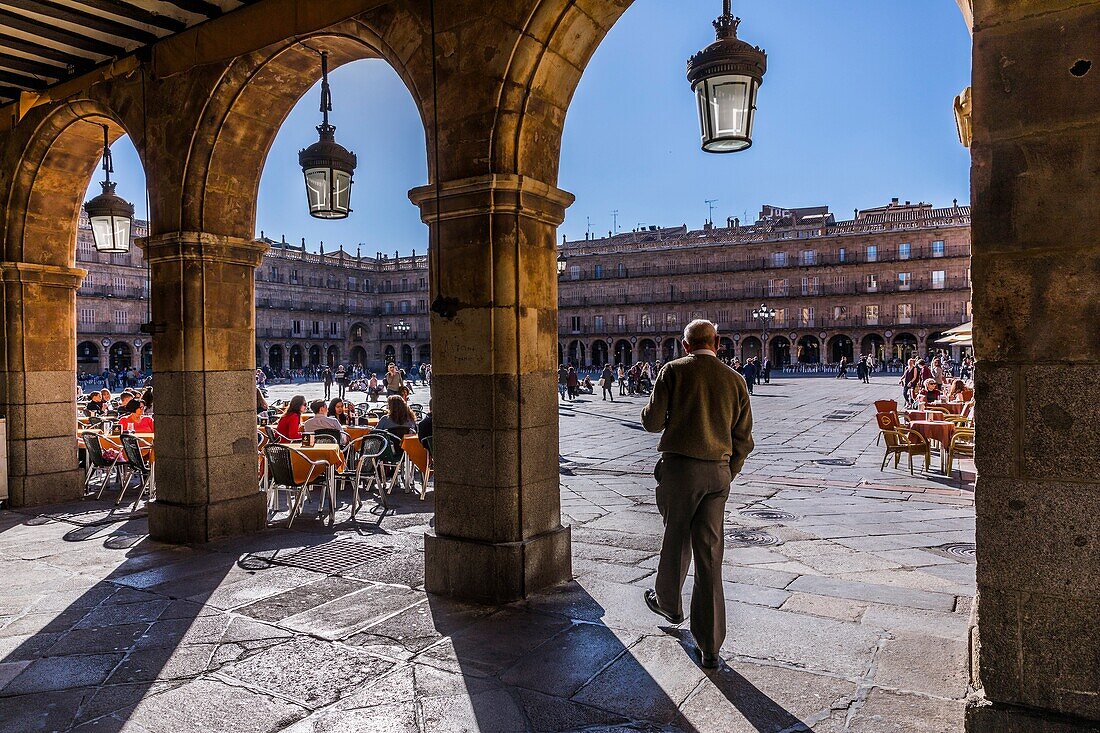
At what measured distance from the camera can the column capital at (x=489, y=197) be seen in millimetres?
3322

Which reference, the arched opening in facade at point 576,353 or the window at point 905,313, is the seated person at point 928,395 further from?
the arched opening in facade at point 576,353

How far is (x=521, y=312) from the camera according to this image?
11.1ft

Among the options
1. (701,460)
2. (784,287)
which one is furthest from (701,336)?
(784,287)

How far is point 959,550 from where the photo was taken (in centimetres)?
421

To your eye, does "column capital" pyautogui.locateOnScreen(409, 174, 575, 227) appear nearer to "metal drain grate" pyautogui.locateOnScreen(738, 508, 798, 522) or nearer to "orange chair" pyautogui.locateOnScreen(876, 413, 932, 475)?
"metal drain grate" pyautogui.locateOnScreen(738, 508, 798, 522)

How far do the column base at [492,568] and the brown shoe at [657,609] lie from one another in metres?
0.65

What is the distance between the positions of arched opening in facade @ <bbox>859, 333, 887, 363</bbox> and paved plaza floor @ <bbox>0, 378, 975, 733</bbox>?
41.8 m

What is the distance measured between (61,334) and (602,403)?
14343 mm

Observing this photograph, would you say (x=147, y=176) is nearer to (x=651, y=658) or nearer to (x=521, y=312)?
(x=521, y=312)

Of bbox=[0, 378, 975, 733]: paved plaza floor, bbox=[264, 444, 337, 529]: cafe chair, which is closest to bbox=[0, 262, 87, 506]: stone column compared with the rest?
bbox=[0, 378, 975, 733]: paved plaza floor

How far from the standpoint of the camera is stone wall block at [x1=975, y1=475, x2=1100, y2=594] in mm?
1871

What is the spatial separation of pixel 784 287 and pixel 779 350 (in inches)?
168

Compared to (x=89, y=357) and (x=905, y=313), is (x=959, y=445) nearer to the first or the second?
(x=905, y=313)

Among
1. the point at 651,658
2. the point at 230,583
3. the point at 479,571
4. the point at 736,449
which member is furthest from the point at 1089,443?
the point at 230,583
